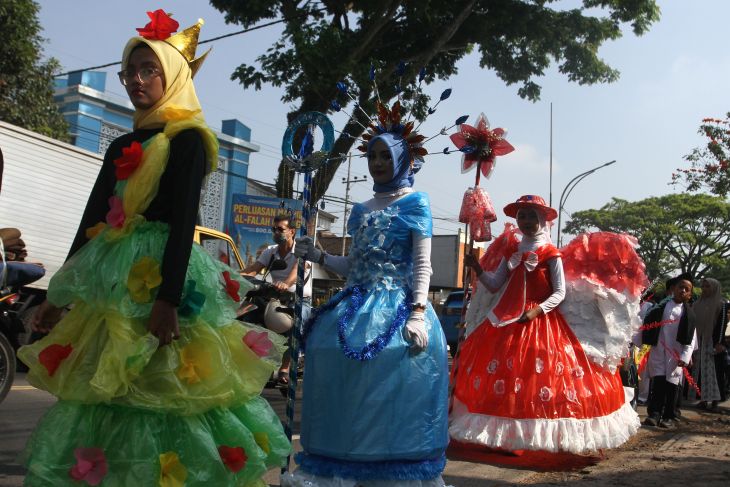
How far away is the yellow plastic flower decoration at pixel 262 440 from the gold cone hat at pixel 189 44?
4.91 ft

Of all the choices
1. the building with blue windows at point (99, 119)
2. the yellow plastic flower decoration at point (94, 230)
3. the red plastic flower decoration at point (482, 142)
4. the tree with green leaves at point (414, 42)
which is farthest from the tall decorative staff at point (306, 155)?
the building with blue windows at point (99, 119)

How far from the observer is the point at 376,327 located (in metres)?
3.78

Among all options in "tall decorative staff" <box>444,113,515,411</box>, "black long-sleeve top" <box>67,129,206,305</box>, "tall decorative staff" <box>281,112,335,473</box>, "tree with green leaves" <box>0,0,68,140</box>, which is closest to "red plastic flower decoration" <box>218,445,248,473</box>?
"black long-sleeve top" <box>67,129,206,305</box>

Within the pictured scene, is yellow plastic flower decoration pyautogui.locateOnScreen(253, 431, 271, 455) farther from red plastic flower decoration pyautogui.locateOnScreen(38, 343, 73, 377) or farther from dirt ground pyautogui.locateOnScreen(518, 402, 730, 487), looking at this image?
dirt ground pyautogui.locateOnScreen(518, 402, 730, 487)

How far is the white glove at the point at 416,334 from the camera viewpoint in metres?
3.76

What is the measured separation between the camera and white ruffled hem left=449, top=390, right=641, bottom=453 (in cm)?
540

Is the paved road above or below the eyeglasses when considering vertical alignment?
below

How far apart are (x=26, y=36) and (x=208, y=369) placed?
629 inches

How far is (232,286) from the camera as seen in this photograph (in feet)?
9.77

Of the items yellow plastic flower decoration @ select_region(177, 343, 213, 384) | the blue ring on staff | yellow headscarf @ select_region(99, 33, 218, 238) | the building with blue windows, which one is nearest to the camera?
yellow plastic flower decoration @ select_region(177, 343, 213, 384)

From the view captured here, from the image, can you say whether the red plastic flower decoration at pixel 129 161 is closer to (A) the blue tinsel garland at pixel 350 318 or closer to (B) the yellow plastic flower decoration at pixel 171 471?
(B) the yellow plastic flower decoration at pixel 171 471

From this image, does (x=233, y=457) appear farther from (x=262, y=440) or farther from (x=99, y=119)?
(x=99, y=119)

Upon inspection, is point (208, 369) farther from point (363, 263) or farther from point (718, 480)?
point (718, 480)

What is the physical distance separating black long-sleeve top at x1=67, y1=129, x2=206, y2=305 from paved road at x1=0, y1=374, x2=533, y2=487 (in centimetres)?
155
